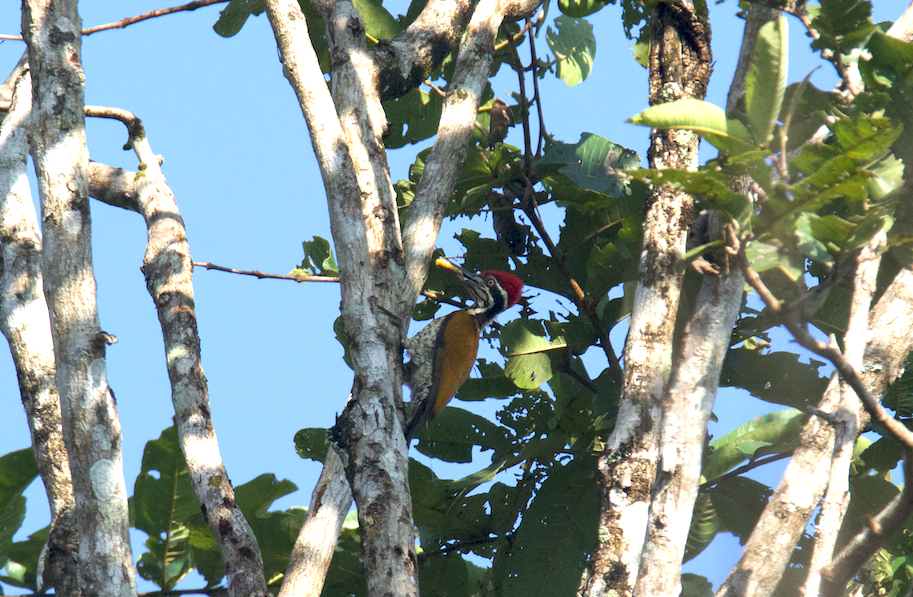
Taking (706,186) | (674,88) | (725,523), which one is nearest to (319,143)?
(674,88)

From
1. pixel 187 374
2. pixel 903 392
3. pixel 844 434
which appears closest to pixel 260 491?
pixel 187 374

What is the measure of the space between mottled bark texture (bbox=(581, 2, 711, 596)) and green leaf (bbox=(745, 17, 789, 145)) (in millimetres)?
1186

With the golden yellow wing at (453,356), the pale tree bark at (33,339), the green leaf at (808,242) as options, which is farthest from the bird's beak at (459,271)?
the green leaf at (808,242)

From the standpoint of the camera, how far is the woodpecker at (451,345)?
5.03m

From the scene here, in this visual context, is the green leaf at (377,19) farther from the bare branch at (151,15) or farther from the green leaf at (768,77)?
the green leaf at (768,77)

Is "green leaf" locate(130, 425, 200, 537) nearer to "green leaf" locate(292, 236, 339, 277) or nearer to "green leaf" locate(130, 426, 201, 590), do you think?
"green leaf" locate(130, 426, 201, 590)

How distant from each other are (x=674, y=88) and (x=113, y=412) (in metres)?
2.69

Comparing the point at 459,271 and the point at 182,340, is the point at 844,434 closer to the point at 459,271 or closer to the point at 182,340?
the point at 459,271

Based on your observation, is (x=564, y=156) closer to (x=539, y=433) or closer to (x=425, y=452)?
(x=539, y=433)

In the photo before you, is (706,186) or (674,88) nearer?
(706,186)

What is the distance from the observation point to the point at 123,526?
112 inches

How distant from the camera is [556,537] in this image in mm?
3326

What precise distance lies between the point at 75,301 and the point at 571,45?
349cm

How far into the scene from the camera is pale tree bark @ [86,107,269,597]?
2898 millimetres
